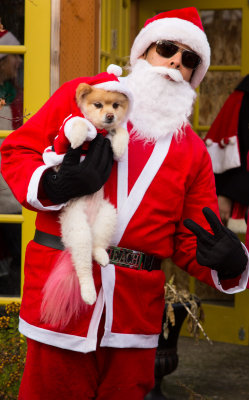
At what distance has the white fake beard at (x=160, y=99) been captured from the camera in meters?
2.44

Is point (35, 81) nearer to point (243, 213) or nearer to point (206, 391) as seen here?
point (243, 213)

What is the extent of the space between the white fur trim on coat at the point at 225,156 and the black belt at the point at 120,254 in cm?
220

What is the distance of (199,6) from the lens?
16.8 feet

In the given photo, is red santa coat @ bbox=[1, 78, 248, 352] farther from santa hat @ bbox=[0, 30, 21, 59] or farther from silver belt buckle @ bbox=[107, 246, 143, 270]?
santa hat @ bbox=[0, 30, 21, 59]

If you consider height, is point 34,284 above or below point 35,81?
below

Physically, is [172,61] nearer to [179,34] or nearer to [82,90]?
[179,34]

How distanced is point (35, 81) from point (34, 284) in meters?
1.35

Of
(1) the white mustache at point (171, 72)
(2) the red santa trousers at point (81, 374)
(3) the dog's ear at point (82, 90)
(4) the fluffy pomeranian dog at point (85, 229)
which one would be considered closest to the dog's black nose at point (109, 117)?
(4) the fluffy pomeranian dog at point (85, 229)

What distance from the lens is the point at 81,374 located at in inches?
89.6

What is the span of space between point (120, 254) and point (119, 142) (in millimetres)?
355

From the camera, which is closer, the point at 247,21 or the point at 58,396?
the point at 58,396

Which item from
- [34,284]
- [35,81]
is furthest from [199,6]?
[34,284]

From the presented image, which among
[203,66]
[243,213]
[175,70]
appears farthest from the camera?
[243,213]

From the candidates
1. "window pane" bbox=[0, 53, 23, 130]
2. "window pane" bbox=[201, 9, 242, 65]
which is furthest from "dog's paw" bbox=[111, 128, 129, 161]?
"window pane" bbox=[201, 9, 242, 65]
